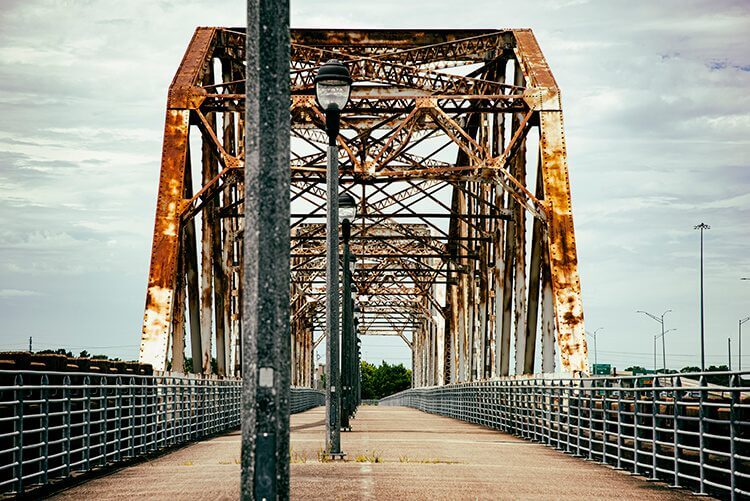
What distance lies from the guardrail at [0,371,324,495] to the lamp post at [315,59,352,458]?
294 cm

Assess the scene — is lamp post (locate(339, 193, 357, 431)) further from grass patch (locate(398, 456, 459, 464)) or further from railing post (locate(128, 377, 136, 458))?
grass patch (locate(398, 456, 459, 464))

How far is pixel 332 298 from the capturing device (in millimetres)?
18344

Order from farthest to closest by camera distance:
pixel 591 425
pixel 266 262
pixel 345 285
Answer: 1. pixel 345 285
2. pixel 591 425
3. pixel 266 262

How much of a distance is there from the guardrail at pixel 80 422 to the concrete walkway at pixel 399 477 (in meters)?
0.45

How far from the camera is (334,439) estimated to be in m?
16.9

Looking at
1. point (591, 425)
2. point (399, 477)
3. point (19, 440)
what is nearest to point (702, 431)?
point (399, 477)

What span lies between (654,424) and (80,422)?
7207 millimetres

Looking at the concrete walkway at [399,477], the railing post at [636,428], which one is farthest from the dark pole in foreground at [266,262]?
the railing post at [636,428]

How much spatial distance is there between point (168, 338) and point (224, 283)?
396 inches

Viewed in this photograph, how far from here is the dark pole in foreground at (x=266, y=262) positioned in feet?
18.9

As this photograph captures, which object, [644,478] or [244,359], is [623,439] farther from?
[244,359]

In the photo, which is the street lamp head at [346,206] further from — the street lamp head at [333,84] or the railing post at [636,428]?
the railing post at [636,428]

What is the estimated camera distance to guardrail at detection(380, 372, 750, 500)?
1155 centimetres

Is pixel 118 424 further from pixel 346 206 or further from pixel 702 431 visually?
pixel 702 431
